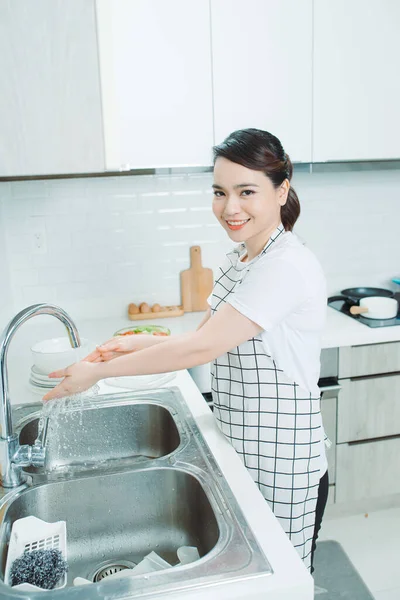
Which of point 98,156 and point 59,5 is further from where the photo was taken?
point 98,156

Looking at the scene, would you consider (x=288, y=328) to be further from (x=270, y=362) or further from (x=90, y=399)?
(x=90, y=399)

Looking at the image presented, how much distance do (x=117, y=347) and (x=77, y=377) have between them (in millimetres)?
169

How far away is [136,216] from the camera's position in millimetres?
2645

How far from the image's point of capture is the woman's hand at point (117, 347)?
54.3 inches

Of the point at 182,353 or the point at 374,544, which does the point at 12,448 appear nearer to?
the point at 182,353

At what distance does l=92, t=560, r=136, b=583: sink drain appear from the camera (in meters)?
1.21

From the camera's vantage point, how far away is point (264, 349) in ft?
4.36

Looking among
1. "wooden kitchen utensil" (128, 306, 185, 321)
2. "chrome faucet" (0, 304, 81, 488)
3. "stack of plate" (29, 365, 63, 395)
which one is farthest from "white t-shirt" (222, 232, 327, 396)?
"wooden kitchen utensil" (128, 306, 185, 321)

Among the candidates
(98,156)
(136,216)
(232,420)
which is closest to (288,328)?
(232,420)

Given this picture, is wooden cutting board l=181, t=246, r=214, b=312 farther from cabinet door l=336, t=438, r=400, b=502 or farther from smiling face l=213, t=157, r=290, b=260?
smiling face l=213, t=157, r=290, b=260

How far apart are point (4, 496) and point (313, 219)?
6.96 ft

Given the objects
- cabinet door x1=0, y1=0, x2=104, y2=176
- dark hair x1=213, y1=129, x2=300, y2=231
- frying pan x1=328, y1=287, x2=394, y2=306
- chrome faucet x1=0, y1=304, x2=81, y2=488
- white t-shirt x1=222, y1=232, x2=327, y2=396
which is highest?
cabinet door x1=0, y1=0, x2=104, y2=176

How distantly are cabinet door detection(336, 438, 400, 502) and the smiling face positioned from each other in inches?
55.6

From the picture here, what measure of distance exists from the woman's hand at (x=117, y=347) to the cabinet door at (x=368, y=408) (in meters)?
1.15
